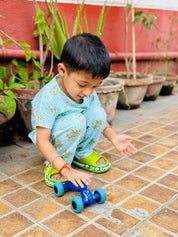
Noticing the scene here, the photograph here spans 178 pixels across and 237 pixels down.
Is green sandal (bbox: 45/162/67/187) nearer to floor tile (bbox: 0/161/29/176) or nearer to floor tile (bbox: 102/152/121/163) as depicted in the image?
floor tile (bbox: 0/161/29/176)

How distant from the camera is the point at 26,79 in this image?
249 cm

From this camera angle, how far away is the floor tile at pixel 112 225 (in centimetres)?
141

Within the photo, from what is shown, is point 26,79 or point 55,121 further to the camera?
point 26,79

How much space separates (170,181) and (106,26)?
2.59 meters

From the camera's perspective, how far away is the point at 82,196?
5.20ft

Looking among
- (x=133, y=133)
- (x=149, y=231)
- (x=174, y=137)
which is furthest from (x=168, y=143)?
(x=149, y=231)

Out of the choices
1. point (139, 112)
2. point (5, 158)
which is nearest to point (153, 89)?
point (139, 112)

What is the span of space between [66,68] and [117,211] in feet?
2.78

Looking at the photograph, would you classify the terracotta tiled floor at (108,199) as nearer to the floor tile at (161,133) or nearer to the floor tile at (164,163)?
the floor tile at (164,163)

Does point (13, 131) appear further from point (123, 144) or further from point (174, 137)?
point (174, 137)

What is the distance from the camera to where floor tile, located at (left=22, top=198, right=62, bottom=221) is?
1.54m

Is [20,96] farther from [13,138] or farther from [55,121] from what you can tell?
[55,121]

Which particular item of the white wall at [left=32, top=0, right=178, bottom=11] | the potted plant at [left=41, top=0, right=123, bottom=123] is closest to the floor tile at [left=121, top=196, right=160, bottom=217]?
the potted plant at [left=41, top=0, right=123, bottom=123]

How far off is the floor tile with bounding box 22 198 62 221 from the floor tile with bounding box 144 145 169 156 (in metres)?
1.07
